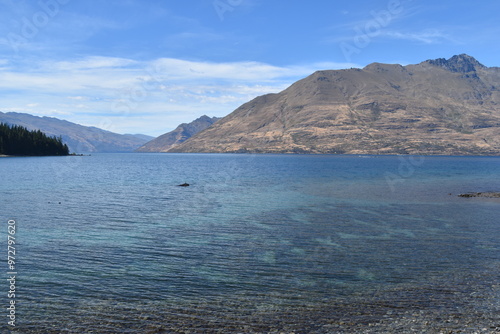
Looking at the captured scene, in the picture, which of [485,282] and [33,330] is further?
[485,282]

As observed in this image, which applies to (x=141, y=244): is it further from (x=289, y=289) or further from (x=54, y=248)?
(x=289, y=289)

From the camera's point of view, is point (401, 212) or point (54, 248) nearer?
point (54, 248)

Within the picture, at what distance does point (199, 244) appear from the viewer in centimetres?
3656

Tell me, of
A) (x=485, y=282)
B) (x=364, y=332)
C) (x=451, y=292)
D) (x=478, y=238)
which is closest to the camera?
(x=364, y=332)

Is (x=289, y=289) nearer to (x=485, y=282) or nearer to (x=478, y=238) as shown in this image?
(x=485, y=282)

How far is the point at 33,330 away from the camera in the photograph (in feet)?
60.9

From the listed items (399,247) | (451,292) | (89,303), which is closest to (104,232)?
(89,303)

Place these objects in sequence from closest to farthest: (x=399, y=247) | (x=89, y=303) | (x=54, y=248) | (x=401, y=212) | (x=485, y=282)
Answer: (x=89, y=303), (x=485, y=282), (x=54, y=248), (x=399, y=247), (x=401, y=212)

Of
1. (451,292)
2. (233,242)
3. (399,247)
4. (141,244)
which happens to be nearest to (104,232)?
(141,244)

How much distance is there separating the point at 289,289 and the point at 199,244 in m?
14.3

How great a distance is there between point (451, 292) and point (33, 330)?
81.4 ft

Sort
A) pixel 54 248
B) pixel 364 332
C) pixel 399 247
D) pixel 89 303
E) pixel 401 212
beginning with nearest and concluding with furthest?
pixel 364 332 → pixel 89 303 → pixel 54 248 → pixel 399 247 → pixel 401 212

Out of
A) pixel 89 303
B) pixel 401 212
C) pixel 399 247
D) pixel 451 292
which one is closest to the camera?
pixel 89 303

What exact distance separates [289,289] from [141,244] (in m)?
17.7
